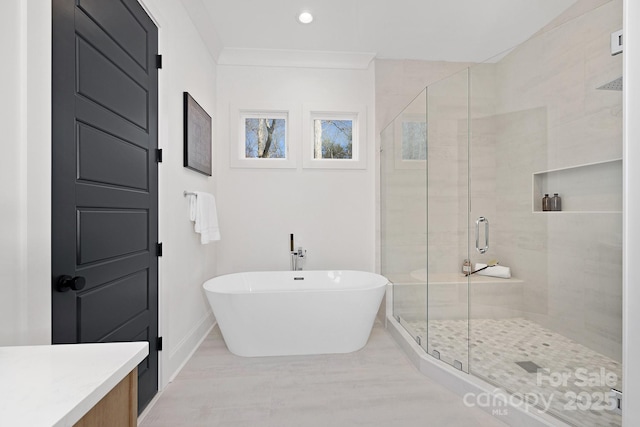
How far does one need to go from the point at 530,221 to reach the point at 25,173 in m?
2.29

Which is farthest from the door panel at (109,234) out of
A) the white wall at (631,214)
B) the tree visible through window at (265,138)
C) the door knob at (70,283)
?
the white wall at (631,214)

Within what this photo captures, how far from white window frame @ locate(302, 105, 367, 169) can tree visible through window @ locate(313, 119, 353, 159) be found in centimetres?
6

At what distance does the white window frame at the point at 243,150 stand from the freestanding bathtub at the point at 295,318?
131 centimetres

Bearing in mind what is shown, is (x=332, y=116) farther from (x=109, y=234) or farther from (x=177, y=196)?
(x=109, y=234)

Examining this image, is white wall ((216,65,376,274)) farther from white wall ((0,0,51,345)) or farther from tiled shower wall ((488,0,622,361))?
white wall ((0,0,51,345))

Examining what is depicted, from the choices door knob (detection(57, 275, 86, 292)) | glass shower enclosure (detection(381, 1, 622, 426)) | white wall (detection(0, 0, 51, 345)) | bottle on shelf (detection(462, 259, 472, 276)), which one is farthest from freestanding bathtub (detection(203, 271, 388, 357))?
white wall (detection(0, 0, 51, 345))

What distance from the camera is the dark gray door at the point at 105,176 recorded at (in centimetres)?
113

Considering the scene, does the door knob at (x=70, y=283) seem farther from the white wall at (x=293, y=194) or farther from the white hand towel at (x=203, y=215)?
the white wall at (x=293, y=194)

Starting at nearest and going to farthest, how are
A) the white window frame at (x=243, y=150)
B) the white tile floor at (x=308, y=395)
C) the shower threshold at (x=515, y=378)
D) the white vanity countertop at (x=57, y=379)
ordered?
the white vanity countertop at (x=57, y=379)
the shower threshold at (x=515, y=378)
the white tile floor at (x=308, y=395)
the white window frame at (x=243, y=150)

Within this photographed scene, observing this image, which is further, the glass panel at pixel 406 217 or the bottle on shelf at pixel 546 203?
the glass panel at pixel 406 217

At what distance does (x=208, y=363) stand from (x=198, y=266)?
0.76 m

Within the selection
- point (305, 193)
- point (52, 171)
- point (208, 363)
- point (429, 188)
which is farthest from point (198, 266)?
point (429, 188)

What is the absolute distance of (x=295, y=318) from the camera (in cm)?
230

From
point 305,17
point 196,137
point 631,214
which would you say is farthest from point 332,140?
point 631,214
